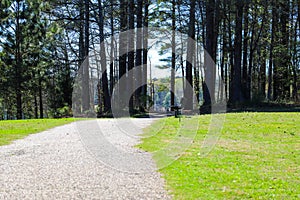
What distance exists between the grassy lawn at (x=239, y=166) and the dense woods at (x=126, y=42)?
1202 centimetres

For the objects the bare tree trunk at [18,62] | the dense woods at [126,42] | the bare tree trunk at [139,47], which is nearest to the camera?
the dense woods at [126,42]

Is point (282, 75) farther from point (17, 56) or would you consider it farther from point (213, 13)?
point (17, 56)

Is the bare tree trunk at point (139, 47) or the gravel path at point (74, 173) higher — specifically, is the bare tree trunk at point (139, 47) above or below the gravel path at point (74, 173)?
Result: above

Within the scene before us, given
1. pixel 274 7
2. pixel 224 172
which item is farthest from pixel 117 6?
pixel 224 172

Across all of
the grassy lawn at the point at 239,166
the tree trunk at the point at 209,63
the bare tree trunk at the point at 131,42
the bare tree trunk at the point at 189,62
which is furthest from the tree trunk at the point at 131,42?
the grassy lawn at the point at 239,166

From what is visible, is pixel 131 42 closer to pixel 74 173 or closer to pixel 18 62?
pixel 18 62

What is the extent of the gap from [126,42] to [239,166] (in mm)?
20059

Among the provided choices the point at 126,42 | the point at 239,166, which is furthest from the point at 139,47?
the point at 239,166

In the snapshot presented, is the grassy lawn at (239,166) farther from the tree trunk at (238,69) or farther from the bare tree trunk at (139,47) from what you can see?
the bare tree trunk at (139,47)

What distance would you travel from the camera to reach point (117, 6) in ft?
86.8

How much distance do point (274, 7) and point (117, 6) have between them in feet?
35.1

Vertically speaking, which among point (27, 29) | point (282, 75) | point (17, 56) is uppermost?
point (27, 29)

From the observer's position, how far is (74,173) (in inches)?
250

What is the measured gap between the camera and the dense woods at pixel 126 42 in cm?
2411
